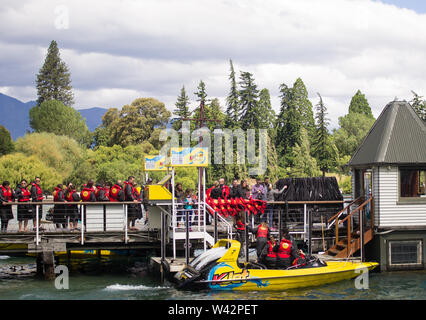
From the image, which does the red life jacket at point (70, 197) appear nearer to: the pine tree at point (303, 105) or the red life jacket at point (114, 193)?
the red life jacket at point (114, 193)

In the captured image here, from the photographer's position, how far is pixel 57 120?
94.2m

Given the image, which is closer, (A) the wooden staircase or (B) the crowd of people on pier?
(A) the wooden staircase

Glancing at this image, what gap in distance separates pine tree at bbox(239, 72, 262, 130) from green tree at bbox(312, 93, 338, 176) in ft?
25.5

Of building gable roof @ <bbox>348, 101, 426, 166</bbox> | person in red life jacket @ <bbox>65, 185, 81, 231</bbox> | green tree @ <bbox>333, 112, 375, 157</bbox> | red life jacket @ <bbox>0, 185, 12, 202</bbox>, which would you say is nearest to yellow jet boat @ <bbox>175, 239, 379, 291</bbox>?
building gable roof @ <bbox>348, 101, 426, 166</bbox>

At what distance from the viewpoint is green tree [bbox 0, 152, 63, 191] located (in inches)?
2527

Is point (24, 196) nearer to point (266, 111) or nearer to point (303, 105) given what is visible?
point (266, 111)

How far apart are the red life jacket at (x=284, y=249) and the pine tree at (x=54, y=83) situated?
89.1m

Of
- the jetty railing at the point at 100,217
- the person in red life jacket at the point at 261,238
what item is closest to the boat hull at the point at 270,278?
the person in red life jacket at the point at 261,238

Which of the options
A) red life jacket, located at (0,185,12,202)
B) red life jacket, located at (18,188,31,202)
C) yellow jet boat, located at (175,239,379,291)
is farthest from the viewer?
red life jacket, located at (18,188,31,202)

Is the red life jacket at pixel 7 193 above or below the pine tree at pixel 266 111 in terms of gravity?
below

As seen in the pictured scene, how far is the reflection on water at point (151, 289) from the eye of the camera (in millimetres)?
19625

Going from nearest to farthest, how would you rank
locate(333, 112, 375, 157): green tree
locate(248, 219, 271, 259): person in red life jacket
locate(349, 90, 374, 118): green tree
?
1. locate(248, 219, 271, 259): person in red life jacket
2. locate(333, 112, 375, 157): green tree
3. locate(349, 90, 374, 118): green tree

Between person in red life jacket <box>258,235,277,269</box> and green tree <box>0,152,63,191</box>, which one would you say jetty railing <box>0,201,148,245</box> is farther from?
green tree <box>0,152,63,191</box>

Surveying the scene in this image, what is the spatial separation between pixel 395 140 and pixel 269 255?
24.7ft
